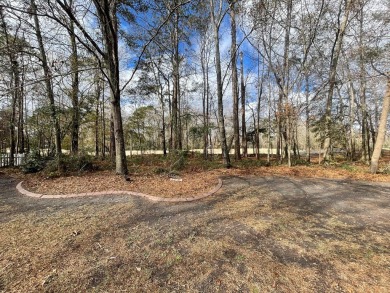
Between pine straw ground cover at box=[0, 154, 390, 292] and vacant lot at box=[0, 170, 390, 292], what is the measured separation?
1 centimetres

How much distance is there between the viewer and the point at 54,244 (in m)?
2.38

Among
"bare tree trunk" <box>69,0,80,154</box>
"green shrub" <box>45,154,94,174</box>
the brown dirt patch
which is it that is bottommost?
the brown dirt patch

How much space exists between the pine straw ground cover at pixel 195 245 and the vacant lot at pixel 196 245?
0.04 feet

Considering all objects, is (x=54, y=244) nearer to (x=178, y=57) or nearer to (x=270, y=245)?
(x=270, y=245)

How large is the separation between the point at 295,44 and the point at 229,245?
1138 cm

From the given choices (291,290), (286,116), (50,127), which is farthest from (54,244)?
(286,116)

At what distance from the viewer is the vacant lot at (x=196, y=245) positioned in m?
1.75

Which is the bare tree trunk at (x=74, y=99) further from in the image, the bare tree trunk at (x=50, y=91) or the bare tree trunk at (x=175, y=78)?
the bare tree trunk at (x=175, y=78)

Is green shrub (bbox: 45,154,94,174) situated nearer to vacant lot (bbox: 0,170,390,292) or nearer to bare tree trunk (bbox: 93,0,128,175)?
bare tree trunk (bbox: 93,0,128,175)

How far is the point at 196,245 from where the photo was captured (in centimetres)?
235

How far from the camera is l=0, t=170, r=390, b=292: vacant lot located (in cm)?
175

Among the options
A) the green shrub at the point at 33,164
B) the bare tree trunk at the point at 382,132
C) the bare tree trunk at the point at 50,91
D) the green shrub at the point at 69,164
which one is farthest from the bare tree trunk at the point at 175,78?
the bare tree trunk at the point at 382,132

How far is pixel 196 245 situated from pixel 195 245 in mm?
13

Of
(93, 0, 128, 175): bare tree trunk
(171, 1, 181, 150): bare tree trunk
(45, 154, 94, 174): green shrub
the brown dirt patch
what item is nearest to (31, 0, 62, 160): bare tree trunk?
(45, 154, 94, 174): green shrub
